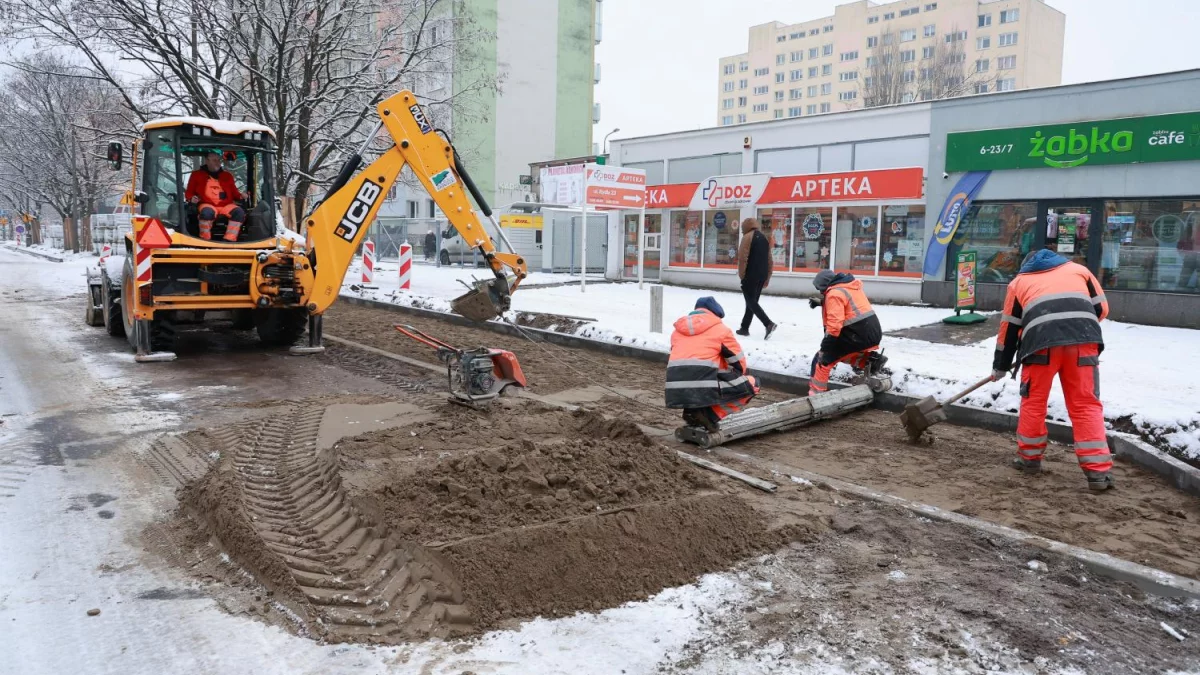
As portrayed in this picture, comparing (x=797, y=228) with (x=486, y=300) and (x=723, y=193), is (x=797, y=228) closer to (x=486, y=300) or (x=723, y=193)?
(x=723, y=193)

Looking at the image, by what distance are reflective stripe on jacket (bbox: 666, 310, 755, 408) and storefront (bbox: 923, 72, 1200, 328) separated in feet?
37.4

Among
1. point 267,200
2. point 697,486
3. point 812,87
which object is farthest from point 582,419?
point 812,87

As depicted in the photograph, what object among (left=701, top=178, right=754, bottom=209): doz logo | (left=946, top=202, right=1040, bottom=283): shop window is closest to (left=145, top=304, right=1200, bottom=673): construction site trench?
(left=946, top=202, right=1040, bottom=283): shop window

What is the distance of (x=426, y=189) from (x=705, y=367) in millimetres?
5110

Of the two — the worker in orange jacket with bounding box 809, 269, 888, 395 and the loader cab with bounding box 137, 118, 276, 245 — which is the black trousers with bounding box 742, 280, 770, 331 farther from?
the loader cab with bounding box 137, 118, 276, 245

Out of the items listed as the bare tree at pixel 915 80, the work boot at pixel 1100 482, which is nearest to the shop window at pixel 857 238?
the work boot at pixel 1100 482

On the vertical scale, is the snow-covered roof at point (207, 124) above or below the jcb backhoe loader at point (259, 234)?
above

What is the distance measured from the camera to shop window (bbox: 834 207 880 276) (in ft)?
62.1

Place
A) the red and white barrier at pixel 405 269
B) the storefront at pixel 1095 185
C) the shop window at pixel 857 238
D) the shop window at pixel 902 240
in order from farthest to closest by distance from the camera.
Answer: the red and white barrier at pixel 405 269 → the shop window at pixel 857 238 → the shop window at pixel 902 240 → the storefront at pixel 1095 185

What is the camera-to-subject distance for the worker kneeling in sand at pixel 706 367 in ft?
21.8

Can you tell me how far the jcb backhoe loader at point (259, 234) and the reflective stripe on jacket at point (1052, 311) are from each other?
18.6 feet

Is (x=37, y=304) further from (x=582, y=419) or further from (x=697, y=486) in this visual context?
(x=697, y=486)

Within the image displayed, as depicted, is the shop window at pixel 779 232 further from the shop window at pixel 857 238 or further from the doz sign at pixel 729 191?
the shop window at pixel 857 238

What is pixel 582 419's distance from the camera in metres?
6.93
